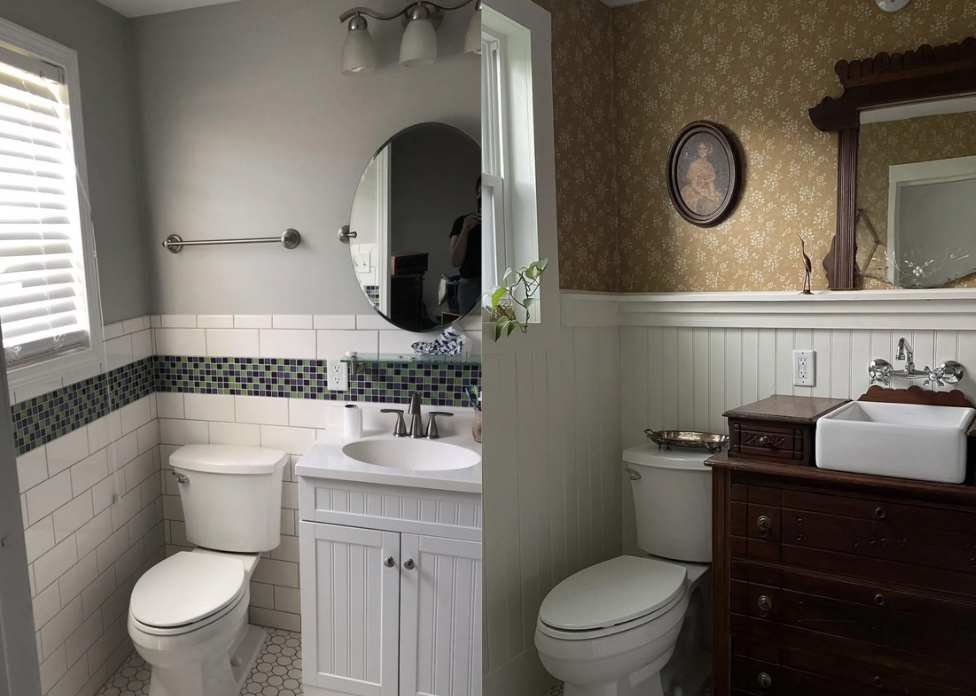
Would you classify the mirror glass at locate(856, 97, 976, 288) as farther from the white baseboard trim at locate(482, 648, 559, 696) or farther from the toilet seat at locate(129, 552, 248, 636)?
the toilet seat at locate(129, 552, 248, 636)

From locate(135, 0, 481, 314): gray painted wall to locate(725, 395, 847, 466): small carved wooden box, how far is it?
1.42 metres

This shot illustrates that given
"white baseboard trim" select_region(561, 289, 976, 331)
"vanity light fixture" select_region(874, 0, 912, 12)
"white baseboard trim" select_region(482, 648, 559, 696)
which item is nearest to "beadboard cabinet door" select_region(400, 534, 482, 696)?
"white baseboard trim" select_region(482, 648, 559, 696)

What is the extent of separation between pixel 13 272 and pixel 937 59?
7.35 ft

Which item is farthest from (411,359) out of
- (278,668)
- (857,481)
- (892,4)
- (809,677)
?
(892,4)

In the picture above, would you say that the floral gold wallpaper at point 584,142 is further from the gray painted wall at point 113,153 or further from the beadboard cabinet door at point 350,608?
the gray painted wall at point 113,153

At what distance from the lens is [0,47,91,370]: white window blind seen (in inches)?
25.1

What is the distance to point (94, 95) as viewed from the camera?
2.35 feet

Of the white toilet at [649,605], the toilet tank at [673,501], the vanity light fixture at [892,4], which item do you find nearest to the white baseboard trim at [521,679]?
the white toilet at [649,605]

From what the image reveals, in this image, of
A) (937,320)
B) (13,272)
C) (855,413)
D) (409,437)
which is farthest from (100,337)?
(937,320)

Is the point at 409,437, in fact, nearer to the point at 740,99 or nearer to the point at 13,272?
the point at 13,272

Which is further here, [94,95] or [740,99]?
[740,99]

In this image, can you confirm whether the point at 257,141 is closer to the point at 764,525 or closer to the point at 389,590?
the point at 389,590

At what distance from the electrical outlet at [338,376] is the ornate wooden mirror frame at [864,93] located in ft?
5.95

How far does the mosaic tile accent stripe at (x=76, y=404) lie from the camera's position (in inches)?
25.8
